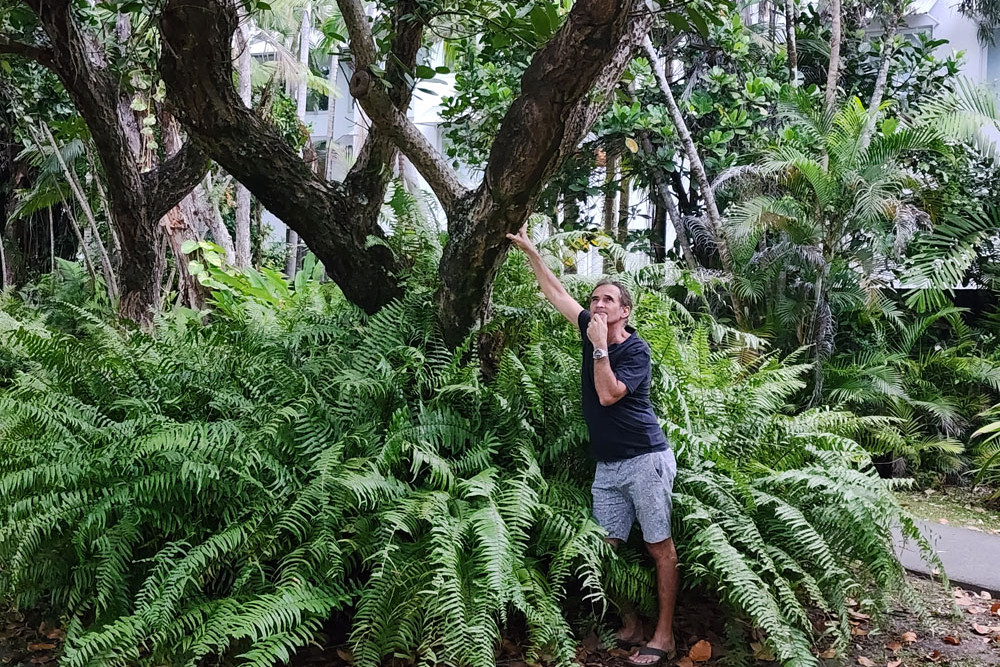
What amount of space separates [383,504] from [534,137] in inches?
77.2

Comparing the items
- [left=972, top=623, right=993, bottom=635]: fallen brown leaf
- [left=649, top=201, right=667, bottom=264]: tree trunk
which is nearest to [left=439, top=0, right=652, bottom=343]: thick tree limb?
[left=972, top=623, right=993, bottom=635]: fallen brown leaf

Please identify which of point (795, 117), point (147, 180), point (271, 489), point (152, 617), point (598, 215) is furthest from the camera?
point (598, 215)

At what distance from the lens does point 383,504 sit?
12.8 feet

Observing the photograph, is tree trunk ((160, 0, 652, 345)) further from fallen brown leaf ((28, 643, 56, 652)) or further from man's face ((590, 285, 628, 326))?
fallen brown leaf ((28, 643, 56, 652))

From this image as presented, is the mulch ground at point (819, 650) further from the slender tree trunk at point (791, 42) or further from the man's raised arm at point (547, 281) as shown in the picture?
the slender tree trunk at point (791, 42)

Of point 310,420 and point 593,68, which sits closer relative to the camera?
point 593,68

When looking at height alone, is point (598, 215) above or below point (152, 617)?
above

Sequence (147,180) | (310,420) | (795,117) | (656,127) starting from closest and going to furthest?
(310,420) → (147,180) → (795,117) → (656,127)

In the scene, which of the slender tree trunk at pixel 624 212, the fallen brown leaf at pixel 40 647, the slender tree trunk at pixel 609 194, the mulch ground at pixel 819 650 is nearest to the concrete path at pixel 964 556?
the mulch ground at pixel 819 650

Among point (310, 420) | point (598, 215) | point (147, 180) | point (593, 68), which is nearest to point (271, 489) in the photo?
point (310, 420)

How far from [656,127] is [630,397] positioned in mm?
7380

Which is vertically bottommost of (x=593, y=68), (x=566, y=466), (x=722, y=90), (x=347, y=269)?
(x=566, y=466)

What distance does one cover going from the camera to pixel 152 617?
3.45 metres

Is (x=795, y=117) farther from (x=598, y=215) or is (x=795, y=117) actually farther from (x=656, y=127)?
(x=598, y=215)
